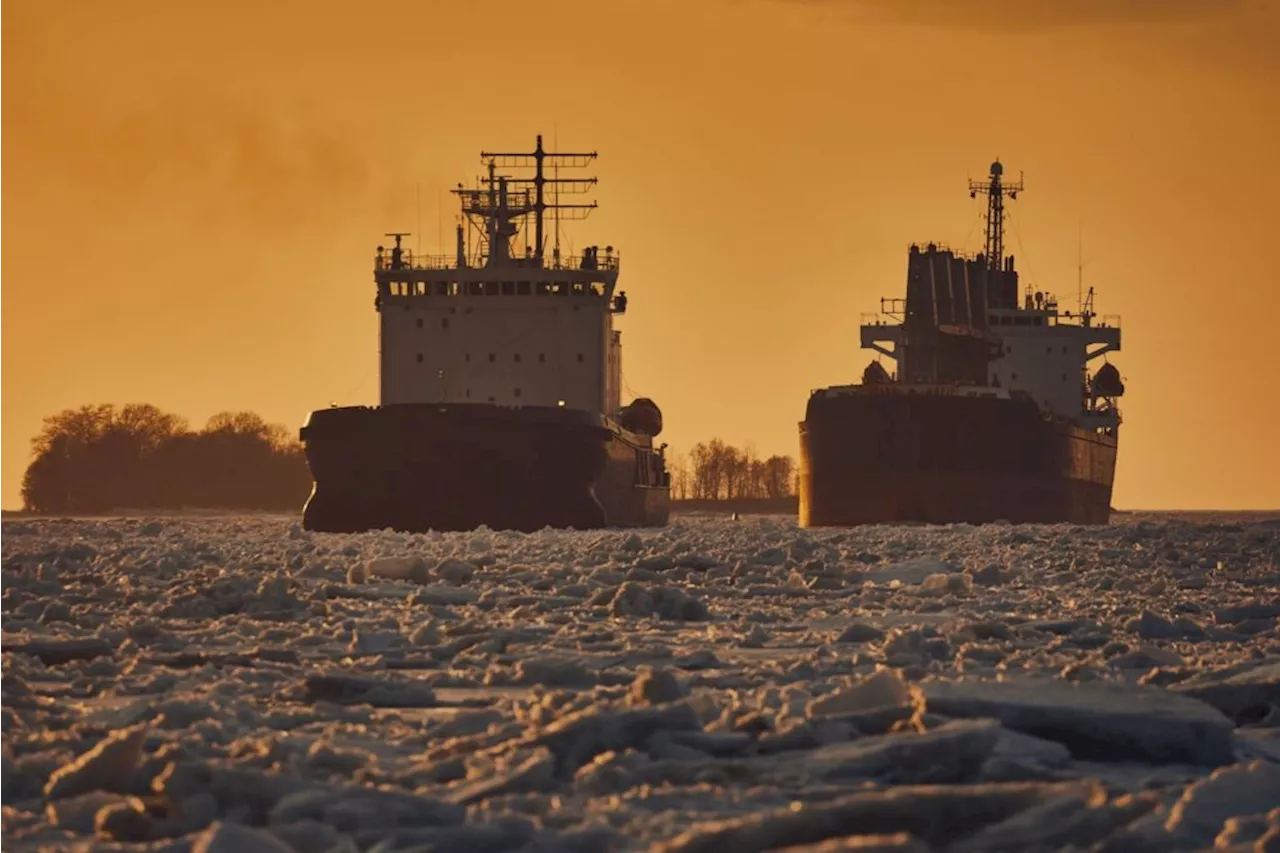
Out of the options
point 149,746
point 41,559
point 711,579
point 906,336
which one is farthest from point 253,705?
point 906,336

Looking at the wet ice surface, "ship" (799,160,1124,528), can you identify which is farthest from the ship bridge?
the wet ice surface

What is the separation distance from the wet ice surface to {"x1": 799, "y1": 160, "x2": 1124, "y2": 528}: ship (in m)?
35.9

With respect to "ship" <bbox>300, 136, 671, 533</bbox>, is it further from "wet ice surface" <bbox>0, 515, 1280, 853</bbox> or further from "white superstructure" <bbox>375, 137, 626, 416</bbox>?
"wet ice surface" <bbox>0, 515, 1280, 853</bbox>

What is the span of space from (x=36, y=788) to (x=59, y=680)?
3050mm

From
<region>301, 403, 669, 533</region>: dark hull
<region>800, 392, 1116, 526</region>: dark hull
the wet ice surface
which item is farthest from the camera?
<region>800, 392, 1116, 526</region>: dark hull

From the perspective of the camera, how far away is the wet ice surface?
6371 mm

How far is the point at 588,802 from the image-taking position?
6770 mm

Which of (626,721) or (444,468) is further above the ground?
(444,468)

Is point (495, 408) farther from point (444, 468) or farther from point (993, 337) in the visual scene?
point (993, 337)

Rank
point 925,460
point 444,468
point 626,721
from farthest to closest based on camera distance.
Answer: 1. point 925,460
2. point 444,468
3. point 626,721

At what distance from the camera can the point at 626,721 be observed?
299 inches

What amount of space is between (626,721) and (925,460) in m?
44.8

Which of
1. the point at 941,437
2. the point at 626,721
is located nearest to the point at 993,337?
the point at 941,437

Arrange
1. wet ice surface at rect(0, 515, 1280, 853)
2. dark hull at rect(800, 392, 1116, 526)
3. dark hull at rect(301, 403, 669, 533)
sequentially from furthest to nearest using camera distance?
dark hull at rect(800, 392, 1116, 526), dark hull at rect(301, 403, 669, 533), wet ice surface at rect(0, 515, 1280, 853)
